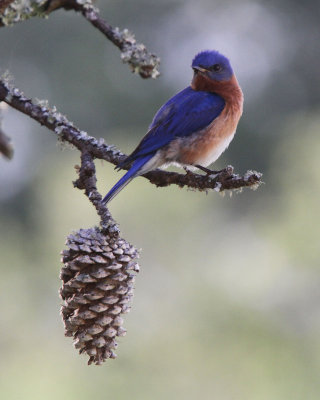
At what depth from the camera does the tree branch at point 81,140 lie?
7.16 feet

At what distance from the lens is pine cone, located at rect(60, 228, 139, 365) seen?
80.1 inches

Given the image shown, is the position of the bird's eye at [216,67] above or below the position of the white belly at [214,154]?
above

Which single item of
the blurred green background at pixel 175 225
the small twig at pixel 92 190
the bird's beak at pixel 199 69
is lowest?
the small twig at pixel 92 190

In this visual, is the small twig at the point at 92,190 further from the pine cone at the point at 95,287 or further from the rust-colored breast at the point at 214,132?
the rust-colored breast at the point at 214,132

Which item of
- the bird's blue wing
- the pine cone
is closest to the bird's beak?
the bird's blue wing

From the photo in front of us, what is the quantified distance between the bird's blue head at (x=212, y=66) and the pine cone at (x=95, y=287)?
1964 mm

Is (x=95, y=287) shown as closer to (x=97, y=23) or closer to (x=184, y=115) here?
(x=97, y=23)

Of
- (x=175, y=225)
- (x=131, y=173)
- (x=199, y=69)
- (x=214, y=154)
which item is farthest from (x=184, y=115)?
(x=175, y=225)

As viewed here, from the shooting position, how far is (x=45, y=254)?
922 centimetres

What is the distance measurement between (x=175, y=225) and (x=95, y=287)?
619 cm

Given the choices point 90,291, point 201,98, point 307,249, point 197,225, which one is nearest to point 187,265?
point 197,225

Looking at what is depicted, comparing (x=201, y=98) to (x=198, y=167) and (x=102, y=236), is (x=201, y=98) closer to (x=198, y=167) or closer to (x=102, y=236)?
(x=198, y=167)

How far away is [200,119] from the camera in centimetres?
367

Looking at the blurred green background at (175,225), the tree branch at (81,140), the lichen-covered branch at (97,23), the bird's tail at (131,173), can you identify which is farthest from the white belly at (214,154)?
the lichen-covered branch at (97,23)
